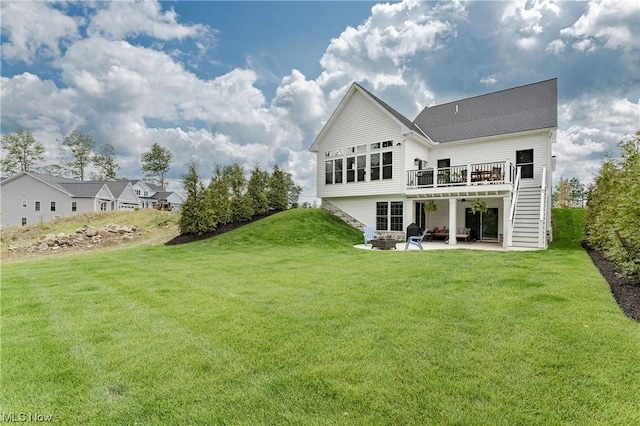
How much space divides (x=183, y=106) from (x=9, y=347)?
15903 mm

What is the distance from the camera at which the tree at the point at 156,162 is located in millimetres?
50250

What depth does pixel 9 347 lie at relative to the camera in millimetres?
3352

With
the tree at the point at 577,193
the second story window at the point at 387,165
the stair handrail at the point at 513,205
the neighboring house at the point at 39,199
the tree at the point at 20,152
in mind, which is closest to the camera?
the stair handrail at the point at 513,205

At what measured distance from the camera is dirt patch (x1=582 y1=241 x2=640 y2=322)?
4.31 meters

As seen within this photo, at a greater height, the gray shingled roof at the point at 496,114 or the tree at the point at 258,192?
the gray shingled roof at the point at 496,114

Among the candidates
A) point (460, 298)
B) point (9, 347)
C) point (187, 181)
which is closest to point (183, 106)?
point (187, 181)

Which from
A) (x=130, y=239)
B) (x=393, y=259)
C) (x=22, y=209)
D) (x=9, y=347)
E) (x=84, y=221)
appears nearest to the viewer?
(x=9, y=347)

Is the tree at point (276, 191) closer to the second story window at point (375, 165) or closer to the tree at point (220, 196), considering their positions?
the tree at point (220, 196)

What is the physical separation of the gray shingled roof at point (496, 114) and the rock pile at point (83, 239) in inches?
733

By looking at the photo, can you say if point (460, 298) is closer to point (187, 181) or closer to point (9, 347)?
point (9, 347)

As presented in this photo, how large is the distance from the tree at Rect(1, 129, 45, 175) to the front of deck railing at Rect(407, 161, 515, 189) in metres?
48.0

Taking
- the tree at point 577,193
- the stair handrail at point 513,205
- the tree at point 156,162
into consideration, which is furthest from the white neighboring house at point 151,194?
the tree at point 577,193

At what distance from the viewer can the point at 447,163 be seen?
16547mm

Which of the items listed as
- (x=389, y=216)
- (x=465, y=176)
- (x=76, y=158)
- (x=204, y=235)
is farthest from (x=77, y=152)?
(x=465, y=176)
